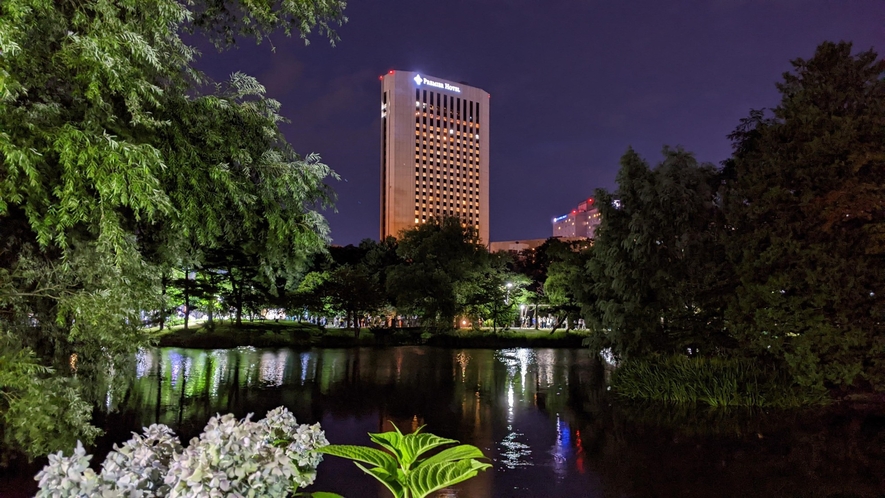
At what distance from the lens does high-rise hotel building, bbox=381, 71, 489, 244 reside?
10956 cm

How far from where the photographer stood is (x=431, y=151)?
383 ft

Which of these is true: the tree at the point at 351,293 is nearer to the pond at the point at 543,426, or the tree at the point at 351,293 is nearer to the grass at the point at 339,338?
the grass at the point at 339,338

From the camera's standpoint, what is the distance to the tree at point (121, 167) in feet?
15.7

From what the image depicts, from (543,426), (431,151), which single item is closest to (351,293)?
(543,426)

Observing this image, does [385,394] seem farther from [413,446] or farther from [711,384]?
[413,446]

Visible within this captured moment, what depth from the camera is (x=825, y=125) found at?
12.9 metres

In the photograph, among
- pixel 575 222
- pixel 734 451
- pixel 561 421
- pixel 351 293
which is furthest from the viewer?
pixel 575 222

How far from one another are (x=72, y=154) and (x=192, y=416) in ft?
29.5

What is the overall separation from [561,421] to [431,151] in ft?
352

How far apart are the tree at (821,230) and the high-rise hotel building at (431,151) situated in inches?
3591

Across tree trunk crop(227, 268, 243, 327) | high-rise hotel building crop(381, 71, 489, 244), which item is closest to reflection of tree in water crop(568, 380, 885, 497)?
tree trunk crop(227, 268, 243, 327)

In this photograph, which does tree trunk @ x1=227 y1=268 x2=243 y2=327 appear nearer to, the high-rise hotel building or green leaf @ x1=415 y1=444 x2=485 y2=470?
green leaf @ x1=415 y1=444 x2=485 y2=470

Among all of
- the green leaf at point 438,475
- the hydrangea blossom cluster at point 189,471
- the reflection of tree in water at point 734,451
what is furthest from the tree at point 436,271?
the hydrangea blossom cluster at point 189,471

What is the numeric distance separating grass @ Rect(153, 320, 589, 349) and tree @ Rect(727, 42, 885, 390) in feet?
73.2
